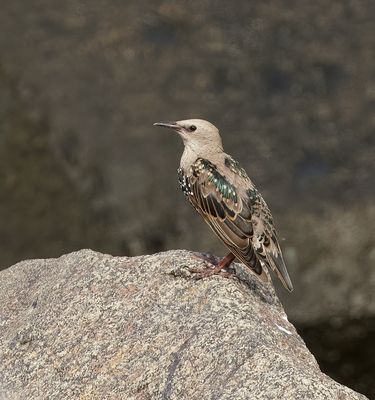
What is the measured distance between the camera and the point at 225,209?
31.3ft

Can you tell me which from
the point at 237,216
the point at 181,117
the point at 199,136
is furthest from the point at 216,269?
the point at 181,117

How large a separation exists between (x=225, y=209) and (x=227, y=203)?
63mm

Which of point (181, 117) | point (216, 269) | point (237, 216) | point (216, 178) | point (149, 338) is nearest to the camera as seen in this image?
point (149, 338)

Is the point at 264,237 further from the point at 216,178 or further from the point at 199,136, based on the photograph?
the point at 199,136

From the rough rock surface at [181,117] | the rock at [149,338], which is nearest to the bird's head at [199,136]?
the rock at [149,338]

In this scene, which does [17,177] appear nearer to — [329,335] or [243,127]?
[243,127]

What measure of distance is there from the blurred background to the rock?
6819 mm

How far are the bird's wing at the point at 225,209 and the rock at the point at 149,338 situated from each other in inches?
10.3

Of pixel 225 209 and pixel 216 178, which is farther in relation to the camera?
pixel 216 178

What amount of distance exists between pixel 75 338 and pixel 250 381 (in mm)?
1689

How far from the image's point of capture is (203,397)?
752 centimetres

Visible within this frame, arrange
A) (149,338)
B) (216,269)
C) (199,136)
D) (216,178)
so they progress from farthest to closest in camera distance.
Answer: (199,136) → (216,178) → (216,269) → (149,338)

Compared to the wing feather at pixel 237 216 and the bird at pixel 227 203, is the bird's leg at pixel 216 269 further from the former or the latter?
the wing feather at pixel 237 216

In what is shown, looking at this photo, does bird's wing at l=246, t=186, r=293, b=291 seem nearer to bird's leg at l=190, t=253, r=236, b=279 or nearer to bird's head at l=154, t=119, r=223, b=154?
bird's leg at l=190, t=253, r=236, b=279
